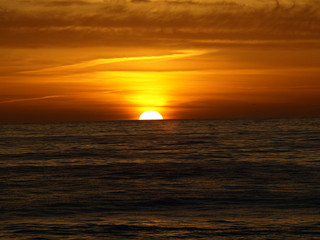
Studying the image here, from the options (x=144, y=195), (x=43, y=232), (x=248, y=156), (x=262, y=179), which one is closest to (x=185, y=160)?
(x=248, y=156)

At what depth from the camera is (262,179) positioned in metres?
27.1

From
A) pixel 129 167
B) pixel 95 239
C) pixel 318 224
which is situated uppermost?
pixel 129 167

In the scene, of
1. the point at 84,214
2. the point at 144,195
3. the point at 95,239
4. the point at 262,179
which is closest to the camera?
the point at 95,239

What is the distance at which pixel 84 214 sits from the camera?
18.1 meters

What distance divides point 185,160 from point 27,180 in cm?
1479

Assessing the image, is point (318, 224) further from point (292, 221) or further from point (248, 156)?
point (248, 156)

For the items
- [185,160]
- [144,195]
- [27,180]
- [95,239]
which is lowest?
[95,239]

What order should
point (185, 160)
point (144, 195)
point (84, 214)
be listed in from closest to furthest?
point (84, 214), point (144, 195), point (185, 160)

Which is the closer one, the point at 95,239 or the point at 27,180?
the point at 95,239

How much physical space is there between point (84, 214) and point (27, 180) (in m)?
10.5

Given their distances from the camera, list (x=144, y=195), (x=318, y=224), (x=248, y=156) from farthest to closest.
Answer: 1. (x=248, y=156)
2. (x=144, y=195)
3. (x=318, y=224)

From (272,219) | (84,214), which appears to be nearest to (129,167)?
(84,214)

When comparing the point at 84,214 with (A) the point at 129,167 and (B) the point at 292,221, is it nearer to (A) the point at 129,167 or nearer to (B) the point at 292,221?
(B) the point at 292,221

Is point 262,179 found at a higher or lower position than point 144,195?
higher
